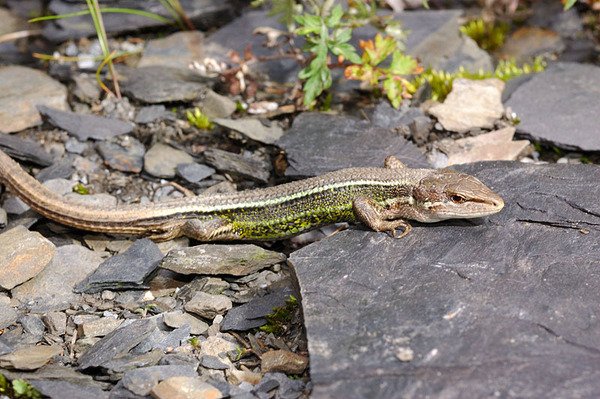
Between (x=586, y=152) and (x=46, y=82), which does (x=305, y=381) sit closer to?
(x=586, y=152)

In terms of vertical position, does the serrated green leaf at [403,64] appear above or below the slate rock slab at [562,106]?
above

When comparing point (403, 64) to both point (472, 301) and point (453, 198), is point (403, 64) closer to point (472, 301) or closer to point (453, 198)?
point (453, 198)

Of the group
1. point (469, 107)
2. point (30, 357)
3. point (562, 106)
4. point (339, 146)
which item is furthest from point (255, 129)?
point (30, 357)

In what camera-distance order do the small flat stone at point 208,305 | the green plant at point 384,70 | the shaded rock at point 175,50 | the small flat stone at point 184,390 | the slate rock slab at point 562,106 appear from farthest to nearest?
the shaded rock at point 175,50, the green plant at point 384,70, the slate rock slab at point 562,106, the small flat stone at point 208,305, the small flat stone at point 184,390

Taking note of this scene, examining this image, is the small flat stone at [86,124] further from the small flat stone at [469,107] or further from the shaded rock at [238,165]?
the small flat stone at [469,107]

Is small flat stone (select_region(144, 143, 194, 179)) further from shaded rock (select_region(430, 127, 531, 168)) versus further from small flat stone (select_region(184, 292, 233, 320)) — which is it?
shaded rock (select_region(430, 127, 531, 168))

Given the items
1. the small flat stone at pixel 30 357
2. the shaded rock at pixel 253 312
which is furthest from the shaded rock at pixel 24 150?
the shaded rock at pixel 253 312

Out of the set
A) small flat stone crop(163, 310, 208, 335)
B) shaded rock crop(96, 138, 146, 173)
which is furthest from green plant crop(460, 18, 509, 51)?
small flat stone crop(163, 310, 208, 335)

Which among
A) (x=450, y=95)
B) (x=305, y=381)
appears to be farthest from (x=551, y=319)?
(x=450, y=95)
